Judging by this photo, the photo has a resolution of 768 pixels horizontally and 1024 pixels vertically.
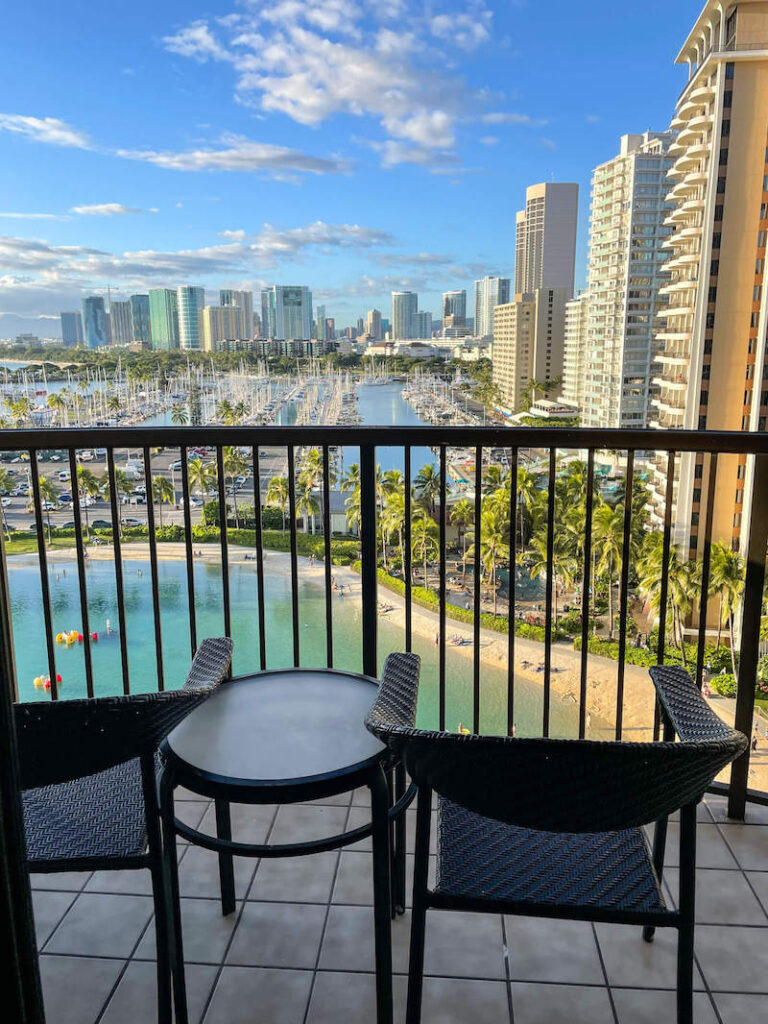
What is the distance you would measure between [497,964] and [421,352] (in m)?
29.1

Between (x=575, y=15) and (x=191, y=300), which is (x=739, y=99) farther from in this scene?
(x=191, y=300)

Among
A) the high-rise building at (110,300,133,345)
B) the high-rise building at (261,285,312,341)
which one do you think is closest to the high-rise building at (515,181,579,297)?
the high-rise building at (261,285,312,341)

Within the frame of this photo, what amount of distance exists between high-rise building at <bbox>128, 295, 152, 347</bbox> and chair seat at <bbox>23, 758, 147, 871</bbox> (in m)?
25.2

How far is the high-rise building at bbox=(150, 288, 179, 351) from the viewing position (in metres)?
25.9

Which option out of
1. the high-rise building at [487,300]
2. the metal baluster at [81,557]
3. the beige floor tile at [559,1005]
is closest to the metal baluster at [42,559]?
the metal baluster at [81,557]

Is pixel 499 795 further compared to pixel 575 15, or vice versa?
pixel 575 15

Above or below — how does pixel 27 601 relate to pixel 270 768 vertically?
below

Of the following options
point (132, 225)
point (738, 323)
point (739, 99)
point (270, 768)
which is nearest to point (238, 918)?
point (270, 768)

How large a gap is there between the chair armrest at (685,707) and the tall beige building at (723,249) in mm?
30581

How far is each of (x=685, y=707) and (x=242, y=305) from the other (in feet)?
107

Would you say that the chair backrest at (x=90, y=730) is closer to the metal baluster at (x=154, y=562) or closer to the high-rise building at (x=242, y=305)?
the metal baluster at (x=154, y=562)

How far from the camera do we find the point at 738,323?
31047mm

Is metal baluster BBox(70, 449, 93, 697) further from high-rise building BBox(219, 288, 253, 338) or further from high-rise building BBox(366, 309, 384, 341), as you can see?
high-rise building BBox(366, 309, 384, 341)

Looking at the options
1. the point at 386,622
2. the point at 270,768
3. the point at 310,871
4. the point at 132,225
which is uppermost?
the point at 132,225
